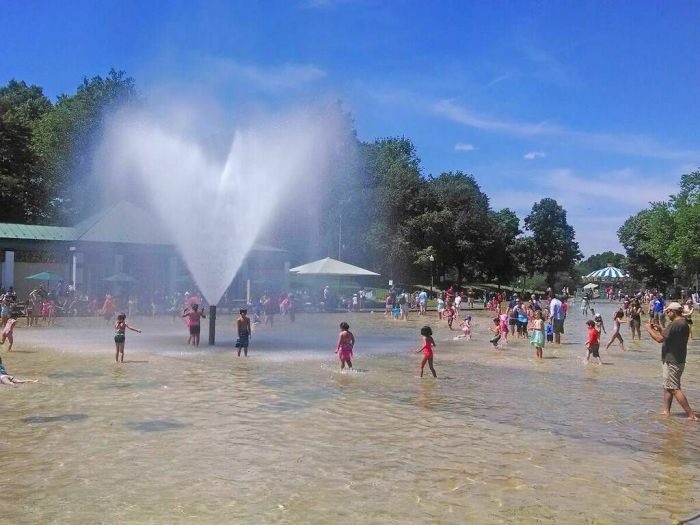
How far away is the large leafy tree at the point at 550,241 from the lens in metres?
109

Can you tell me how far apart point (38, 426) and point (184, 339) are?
14.6 m

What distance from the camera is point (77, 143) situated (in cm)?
6003

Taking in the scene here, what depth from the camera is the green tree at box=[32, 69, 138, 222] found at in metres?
60.2

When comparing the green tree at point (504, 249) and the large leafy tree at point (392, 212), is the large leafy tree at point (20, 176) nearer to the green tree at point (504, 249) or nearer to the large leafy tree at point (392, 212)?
the large leafy tree at point (392, 212)

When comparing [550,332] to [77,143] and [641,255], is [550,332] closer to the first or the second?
[77,143]

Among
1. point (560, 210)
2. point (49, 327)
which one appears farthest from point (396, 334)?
point (560, 210)

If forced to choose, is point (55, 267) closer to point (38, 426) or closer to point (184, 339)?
point (184, 339)

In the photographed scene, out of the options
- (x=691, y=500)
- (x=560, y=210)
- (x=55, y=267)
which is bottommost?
(x=691, y=500)

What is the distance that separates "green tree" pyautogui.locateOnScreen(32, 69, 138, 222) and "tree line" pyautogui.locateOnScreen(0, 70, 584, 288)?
9 cm

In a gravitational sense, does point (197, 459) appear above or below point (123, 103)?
below

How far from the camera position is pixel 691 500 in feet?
22.5

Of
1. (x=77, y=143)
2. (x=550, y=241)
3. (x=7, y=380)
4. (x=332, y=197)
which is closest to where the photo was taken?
(x=7, y=380)

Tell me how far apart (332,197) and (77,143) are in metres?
25.5

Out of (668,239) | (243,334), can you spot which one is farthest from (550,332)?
(668,239)
